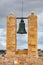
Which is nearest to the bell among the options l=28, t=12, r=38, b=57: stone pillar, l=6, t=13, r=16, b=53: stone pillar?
l=28, t=12, r=38, b=57: stone pillar

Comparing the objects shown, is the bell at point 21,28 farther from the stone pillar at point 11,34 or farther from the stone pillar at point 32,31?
the stone pillar at point 11,34

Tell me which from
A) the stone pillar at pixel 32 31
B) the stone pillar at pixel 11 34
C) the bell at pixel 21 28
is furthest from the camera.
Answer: the stone pillar at pixel 11 34

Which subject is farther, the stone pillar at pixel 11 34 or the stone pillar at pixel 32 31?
the stone pillar at pixel 11 34

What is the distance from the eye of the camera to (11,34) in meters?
16.6

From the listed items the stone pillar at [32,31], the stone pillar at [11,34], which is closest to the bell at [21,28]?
the stone pillar at [32,31]

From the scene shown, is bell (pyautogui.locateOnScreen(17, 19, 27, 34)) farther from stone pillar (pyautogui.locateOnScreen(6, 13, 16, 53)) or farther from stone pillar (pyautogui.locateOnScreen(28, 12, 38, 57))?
stone pillar (pyautogui.locateOnScreen(6, 13, 16, 53))

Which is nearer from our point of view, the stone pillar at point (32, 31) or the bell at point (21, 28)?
the bell at point (21, 28)

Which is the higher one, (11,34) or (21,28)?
(21,28)

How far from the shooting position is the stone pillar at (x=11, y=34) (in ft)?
54.2

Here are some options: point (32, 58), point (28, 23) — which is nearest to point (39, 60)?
point (32, 58)

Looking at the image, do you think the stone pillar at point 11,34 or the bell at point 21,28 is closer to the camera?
the bell at point 21,28

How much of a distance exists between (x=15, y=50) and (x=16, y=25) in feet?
3.41

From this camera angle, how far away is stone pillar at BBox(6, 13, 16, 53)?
16.5m

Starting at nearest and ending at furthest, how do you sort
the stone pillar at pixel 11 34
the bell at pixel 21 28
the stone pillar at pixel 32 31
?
1. the bell at pixel 21 28
2. the stone pillar at pixel 32 31
3. the stone pillar at pixel 11 34
